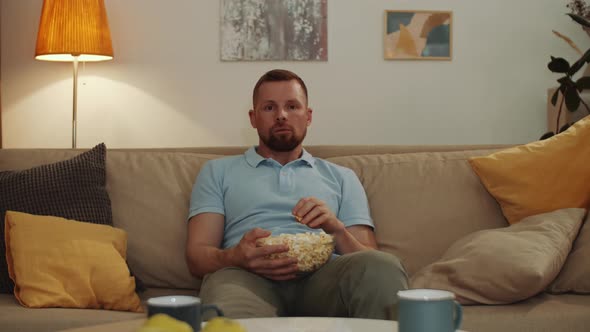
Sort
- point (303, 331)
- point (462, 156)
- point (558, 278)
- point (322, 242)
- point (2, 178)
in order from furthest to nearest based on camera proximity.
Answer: point (462, 156) < point (2, 178) < point (558, 278) < point (322, 242) < point (303, 331)

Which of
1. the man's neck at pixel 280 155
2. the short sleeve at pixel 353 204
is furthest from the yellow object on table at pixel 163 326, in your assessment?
the man's neck at pixel 280 155

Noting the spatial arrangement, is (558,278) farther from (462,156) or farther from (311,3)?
(311,3)

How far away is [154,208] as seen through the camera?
2418 millimetres

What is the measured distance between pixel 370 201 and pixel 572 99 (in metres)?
1.27

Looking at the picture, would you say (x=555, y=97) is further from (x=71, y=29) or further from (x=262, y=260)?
(x=71, y=29)

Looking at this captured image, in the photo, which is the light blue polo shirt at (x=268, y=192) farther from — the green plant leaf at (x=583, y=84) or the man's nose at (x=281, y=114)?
the green plant leaf at (x=583, y=84)

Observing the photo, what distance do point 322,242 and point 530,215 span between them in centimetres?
78

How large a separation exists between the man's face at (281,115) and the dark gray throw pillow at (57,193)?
52 centimetres

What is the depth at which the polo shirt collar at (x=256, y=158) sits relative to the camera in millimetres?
2418

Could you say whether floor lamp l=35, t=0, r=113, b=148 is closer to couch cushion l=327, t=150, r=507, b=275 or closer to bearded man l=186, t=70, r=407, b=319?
bearded man l=186, t=70, r=407, b=319

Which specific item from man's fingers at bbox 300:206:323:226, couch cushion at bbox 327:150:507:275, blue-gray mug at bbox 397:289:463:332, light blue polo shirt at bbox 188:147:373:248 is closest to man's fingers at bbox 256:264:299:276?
man's fingers at bbox 300:206:323:226

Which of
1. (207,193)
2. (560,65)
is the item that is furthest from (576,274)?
(560,65)

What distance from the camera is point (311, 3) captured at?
357cm

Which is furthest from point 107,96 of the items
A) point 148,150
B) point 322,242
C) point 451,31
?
point 322,242
